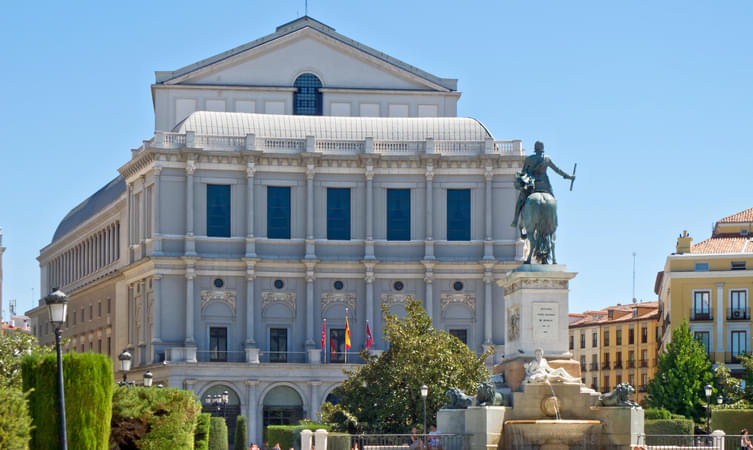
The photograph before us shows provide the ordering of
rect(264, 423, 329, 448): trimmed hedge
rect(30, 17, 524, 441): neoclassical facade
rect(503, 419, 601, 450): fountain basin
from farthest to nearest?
rect(30, 17, 524, 441): neoclassical facade → rect(264, 423, 329, 448): trimmed hedge → rect(503, 419, 601, 450): fountain basin

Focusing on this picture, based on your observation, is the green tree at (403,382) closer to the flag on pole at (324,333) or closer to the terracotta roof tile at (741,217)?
the flag on pole at (324,333)

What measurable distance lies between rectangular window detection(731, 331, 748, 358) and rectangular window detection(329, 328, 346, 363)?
949 inches

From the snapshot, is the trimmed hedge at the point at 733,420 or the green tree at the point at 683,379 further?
the green tree at the point at 683,379

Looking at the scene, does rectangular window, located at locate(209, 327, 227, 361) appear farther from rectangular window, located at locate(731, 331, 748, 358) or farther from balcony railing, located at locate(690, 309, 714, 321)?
rectangular window, located at locate(731, 331, 748, 358)

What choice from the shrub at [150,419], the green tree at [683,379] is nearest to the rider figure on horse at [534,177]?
the shrub at [150,419]

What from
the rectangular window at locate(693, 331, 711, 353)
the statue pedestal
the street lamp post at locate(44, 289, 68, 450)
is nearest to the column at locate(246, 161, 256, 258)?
the rectangular window at locate(693, 331, 711, 353)

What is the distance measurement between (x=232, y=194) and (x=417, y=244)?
1169 centimetres

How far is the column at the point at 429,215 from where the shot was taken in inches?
4080

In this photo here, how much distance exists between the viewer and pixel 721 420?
210ft

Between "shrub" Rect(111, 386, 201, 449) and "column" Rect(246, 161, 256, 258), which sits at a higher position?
"column" Rect(246, 161, 256, 258)

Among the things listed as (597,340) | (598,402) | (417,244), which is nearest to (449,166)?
(417,244)

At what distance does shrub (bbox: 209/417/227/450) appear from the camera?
68.6 m

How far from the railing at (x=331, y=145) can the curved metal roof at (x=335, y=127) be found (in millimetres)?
1368

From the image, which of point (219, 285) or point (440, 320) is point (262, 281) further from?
point (440, 320)
